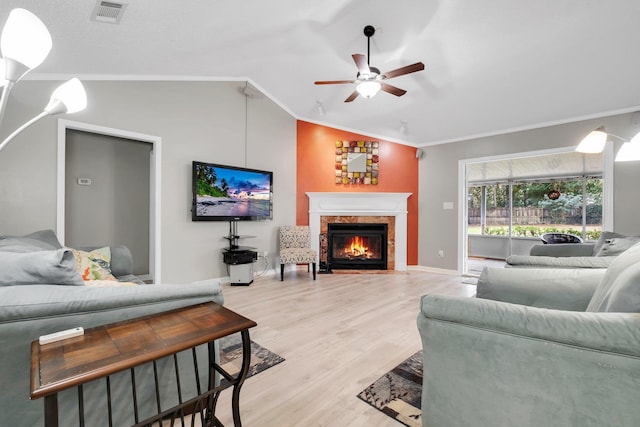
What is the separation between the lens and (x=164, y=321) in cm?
122

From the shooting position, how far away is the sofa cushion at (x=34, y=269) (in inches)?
47.7

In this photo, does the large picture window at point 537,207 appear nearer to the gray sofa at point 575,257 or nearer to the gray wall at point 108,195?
the gray sofa at point 575,257

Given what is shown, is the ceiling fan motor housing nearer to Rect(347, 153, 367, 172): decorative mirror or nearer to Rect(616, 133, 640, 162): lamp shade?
Rect(616, 133, 640, 162): lamp shade

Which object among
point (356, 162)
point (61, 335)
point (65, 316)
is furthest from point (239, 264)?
point (61, 335)

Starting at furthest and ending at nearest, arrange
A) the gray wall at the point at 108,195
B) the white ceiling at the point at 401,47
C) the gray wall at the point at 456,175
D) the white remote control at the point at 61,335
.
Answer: the gray wall at the point at 108,195, the gray wall at the point at 456,175, the white ceiling at the point at 401,47, the white remote control at the point at 61,335

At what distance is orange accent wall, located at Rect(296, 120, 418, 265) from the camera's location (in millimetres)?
5398

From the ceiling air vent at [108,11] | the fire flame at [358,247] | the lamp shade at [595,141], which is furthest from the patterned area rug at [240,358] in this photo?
the fire flame at [358,247]

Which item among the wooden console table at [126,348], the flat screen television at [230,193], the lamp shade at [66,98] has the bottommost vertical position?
the wooden console table at [126,348]

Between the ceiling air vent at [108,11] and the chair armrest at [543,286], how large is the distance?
345 cm

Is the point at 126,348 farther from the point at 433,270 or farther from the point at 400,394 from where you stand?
the point at 433,270

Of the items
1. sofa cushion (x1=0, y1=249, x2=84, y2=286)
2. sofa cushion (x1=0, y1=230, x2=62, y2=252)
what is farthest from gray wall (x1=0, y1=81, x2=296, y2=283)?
sofa cushion (x1=0, y1=249, x2=84, y2=286)

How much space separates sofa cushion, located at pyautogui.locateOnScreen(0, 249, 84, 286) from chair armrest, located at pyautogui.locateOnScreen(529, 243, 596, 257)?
168 inches

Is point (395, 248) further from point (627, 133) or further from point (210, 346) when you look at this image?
point (210, 346)

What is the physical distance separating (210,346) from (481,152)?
516cm
